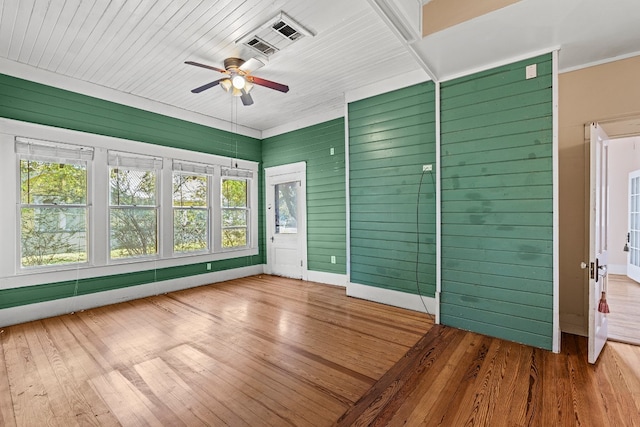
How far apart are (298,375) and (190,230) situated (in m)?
3.87

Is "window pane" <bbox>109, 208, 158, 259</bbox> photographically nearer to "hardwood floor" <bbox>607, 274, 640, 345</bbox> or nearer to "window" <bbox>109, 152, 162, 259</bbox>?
"window" <bbox>109, 152, 162, 259</bbox>

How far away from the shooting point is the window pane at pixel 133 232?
4375 mm

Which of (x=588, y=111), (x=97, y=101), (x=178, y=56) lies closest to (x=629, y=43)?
(x=588, y=111)

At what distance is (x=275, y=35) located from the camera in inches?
116

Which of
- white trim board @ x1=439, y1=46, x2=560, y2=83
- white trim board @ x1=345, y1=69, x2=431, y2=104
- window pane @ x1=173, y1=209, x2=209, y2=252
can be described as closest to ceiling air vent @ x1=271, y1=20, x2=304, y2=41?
white trim board @ x1=345, y1=69, x2=431, y2=104

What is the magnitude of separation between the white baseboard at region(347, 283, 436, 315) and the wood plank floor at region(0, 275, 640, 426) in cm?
27

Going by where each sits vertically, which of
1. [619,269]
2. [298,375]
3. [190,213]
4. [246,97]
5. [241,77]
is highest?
[241,77]

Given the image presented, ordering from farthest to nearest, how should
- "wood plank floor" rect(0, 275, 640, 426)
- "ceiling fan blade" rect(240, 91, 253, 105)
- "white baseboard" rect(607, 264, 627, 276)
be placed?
"white baseboard" rect(607, 264, 627, 276) < "ceiling fan blade" rect(240, 91, 253, 105) < "wood plank floor" rect(0, 275, 640, 426)

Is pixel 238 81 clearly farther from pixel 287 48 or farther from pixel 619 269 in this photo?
pixel 619 269

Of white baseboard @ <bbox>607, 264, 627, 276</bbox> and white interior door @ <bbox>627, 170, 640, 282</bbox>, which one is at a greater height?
white interior door @ <bbox>627, 170, 640, 282</bbox>

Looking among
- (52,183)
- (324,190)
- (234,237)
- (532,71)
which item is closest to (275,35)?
(532,71)

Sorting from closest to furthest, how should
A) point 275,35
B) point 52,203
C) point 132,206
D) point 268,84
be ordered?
point 275,35, point 268,84, point 52,203, point 132,206

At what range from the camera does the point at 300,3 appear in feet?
8.25

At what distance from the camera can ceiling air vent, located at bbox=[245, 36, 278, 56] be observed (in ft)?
9.89
